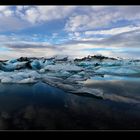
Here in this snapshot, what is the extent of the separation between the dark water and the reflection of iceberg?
0.05 meters

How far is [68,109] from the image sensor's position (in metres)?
1.96

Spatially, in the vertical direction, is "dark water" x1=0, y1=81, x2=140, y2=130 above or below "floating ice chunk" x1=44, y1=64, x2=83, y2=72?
below

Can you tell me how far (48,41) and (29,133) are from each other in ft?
1.94

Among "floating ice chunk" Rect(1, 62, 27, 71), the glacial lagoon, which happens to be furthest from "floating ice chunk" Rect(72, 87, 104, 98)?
"floating ice chunk" Rect(1, 62, 27, 71)

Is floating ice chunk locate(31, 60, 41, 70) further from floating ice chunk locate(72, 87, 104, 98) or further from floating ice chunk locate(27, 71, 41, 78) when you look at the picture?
floating ice chunk locate(72, 87, 104, 98)

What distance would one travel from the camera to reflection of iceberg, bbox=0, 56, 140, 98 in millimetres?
2012

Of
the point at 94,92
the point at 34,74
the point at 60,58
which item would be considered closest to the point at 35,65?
the point at 34,74

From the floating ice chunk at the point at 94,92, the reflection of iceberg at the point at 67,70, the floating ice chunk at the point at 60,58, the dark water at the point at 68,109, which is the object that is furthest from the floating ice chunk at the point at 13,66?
the floating ice chunk at the point at 94,92

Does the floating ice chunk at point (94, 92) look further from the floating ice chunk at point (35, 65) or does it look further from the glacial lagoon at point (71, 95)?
the floating ice chunk at point (35, 65)

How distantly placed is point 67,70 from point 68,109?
0.26 m

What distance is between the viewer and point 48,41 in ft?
6.66

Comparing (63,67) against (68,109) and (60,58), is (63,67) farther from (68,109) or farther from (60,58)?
(68,109)

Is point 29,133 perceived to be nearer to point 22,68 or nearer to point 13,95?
point 13,95
